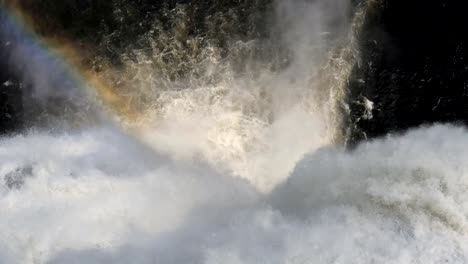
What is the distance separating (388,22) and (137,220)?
6.90m

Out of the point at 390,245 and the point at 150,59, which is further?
the point at 150,59

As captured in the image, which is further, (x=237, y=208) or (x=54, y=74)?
(x=54, y=74)

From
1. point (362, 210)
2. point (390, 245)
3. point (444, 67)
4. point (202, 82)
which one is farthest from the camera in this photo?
point (202, 82)

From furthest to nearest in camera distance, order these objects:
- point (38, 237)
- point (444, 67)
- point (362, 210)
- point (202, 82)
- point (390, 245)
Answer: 1. point (202, 82)
2. point (444, 67)
3. point (38, 237)
4. point (362, 210)
5. point (390, 245)

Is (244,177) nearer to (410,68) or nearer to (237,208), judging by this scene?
(237,208)

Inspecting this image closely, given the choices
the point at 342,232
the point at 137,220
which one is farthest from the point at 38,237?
the point at 342,232

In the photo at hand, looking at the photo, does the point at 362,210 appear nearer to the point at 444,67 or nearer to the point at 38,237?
the point at 444,67

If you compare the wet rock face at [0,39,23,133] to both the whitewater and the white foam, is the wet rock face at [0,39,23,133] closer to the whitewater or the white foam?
the whitewater

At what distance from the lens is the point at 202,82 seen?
1227cm

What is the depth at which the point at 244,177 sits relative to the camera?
11117 mm

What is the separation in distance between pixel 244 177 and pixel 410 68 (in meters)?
4.28

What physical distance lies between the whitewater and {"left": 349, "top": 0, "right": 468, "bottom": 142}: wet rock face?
313 mm

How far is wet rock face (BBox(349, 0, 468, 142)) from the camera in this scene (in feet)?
36.2

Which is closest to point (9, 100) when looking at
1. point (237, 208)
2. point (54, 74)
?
point (54, 74)
